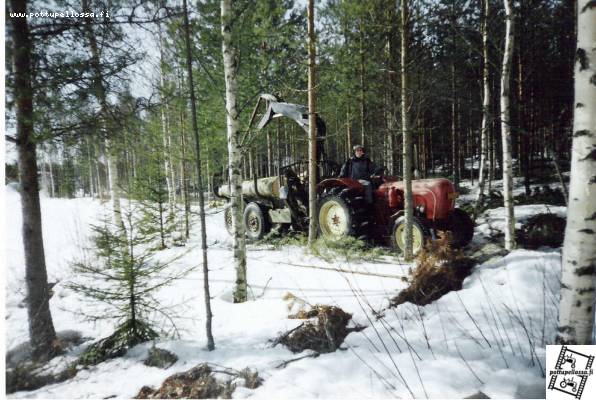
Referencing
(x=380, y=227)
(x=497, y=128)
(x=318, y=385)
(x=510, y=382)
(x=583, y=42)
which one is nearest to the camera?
(x=583, y=42)

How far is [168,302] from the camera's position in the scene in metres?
3.76

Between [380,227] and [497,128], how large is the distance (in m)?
13.1

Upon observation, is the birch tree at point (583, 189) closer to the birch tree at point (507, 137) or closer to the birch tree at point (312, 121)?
the birch tree at point (507, 137)

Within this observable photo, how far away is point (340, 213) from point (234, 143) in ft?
9.23

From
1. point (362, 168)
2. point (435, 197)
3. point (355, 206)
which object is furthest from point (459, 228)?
point (362, 168)

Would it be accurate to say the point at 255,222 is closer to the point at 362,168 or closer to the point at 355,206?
the point at 355,206

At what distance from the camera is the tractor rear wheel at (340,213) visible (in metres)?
5.41

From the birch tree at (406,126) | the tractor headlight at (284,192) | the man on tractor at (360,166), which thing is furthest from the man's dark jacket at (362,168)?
the tractor headlight at (284,192)

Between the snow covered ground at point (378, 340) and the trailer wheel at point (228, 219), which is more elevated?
the trailer wheel at point (228, 219)

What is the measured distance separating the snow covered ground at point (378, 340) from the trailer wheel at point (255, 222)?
10.3 ft

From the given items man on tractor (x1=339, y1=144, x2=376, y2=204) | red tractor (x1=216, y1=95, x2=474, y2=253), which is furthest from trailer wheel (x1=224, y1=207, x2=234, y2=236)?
man on tractor (x1=339, y1=144, x2=376, y2=204)

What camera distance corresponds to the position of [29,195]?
265cm

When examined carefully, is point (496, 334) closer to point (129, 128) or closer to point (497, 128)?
point (129, 128)

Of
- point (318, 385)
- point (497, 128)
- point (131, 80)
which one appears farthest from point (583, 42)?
point (497, 128)
